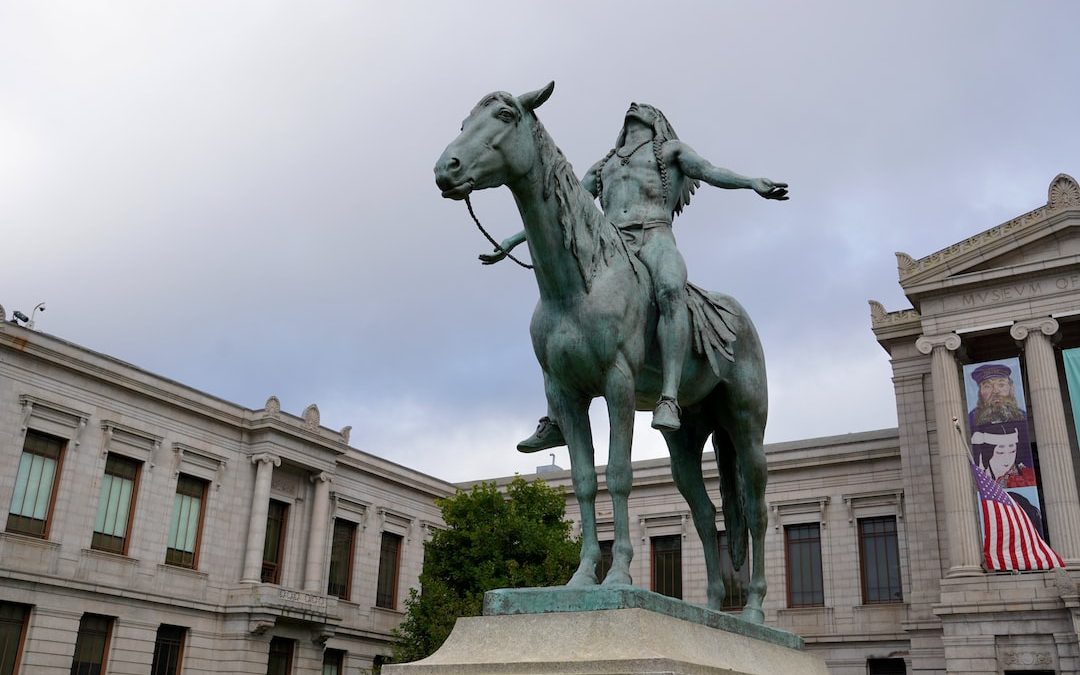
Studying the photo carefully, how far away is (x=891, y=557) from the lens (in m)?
31.4

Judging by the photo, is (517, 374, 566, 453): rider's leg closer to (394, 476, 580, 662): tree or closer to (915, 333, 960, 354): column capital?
(394, 476, 580, 662): tree

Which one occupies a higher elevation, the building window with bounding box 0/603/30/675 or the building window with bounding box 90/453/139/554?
the building window with bounding box 90/453/139/554

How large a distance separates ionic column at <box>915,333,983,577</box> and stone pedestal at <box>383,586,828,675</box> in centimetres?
2424

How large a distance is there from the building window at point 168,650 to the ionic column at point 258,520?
8.26ft

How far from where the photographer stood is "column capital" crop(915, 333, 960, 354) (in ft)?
92.4

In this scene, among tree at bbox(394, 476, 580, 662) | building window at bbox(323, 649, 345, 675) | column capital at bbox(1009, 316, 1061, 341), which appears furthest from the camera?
building window at bbox(323, 649, 345, 675)

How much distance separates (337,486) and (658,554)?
1203 cm

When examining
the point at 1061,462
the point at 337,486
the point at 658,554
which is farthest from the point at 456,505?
the point at 1061,462

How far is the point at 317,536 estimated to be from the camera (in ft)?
107

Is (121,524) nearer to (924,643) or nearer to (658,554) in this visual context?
(658,554)

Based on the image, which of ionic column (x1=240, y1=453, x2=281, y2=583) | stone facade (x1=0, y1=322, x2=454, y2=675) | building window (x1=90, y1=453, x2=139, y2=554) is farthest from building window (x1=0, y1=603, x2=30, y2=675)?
ionic column (x1=240, y1=453, x2=281, y2=583)

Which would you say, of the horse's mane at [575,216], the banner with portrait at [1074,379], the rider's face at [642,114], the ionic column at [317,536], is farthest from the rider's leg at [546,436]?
the ionic column at [317,536]

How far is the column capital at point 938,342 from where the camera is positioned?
2816 centimetres

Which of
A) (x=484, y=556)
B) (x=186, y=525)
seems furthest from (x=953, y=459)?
(x=186, y=525)
